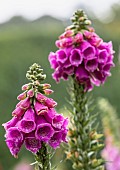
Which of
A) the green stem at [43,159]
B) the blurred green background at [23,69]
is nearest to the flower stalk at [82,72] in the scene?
the green stem at [43,159]

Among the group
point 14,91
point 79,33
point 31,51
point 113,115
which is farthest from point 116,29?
point 79,33

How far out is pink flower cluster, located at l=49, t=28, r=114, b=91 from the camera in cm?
373

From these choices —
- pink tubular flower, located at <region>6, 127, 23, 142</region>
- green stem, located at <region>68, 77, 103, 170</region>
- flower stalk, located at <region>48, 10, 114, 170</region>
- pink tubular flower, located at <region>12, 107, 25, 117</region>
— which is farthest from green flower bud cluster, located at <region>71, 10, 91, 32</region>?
pink tubular flower, located at <region>6, 127, 23, 142</region>

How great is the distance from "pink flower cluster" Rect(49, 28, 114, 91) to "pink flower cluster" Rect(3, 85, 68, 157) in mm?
810

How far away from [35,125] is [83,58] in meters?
1.04

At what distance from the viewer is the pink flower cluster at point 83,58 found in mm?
3732

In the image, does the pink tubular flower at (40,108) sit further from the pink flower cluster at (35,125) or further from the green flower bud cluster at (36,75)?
the green flower bud cluster at (36,75)

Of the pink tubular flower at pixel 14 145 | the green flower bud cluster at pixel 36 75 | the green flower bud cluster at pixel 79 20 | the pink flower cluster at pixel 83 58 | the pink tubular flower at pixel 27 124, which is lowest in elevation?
the pink tubular flower at pixel 14 145

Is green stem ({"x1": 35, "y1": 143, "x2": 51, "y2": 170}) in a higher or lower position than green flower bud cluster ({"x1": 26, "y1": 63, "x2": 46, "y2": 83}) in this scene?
lower

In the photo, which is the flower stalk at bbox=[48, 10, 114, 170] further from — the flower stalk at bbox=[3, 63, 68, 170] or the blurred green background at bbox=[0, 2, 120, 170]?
the blurred green background at bbox=[0, 2, 120, 170]

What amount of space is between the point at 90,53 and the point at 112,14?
20040 mm

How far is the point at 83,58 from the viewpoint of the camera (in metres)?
3.76

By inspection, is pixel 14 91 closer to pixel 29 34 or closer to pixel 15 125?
pixel 29 34

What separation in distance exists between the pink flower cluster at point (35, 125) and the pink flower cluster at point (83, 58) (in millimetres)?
810
